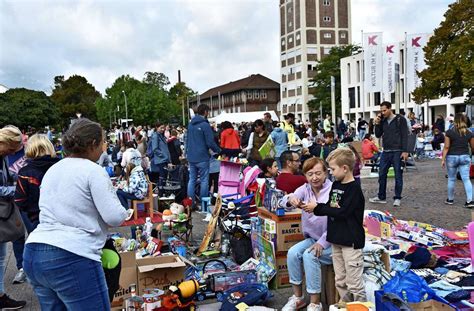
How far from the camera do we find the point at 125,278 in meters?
4.84

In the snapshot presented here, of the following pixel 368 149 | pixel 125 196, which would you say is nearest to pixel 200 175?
pixel 125 196

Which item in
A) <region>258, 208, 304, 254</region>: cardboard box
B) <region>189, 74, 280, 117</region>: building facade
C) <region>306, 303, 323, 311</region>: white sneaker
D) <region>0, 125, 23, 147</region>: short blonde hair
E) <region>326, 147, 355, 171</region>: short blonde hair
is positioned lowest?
<region>306, 303, 323, 311</region>: white sneaker

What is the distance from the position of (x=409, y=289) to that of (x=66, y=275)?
2573 mm

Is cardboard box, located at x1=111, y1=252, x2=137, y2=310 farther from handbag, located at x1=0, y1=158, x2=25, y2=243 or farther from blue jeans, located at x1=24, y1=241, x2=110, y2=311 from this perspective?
blue jeans, located at x1=24, y1=241, x2=110, y2=311

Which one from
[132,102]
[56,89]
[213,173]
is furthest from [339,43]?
[213,173]

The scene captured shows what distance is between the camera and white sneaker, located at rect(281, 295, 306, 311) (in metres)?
4.63

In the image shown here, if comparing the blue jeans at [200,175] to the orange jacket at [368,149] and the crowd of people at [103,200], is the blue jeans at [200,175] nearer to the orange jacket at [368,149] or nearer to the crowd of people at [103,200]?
the crowd of people at [103,200]

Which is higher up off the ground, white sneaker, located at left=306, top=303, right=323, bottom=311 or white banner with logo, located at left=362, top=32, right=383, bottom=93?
white banner with logo, located at left=362, top=32, right=383, bottom=93

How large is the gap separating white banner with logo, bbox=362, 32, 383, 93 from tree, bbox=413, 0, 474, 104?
4.39 metres

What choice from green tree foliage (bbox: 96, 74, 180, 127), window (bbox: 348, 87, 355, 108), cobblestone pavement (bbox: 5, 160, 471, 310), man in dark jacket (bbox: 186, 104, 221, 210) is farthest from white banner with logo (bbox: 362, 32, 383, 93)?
green tree foliage (bbox: 96, 74, 180, 127)

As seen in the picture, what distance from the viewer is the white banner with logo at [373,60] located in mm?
31462

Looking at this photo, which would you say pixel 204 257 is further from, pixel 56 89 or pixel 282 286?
pixel 56 89

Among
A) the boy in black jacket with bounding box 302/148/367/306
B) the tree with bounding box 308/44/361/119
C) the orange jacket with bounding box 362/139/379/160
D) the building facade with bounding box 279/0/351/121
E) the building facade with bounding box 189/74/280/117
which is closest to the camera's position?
the boy in black jacket with bounding box 302/148/367/306

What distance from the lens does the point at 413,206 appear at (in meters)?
9.54
